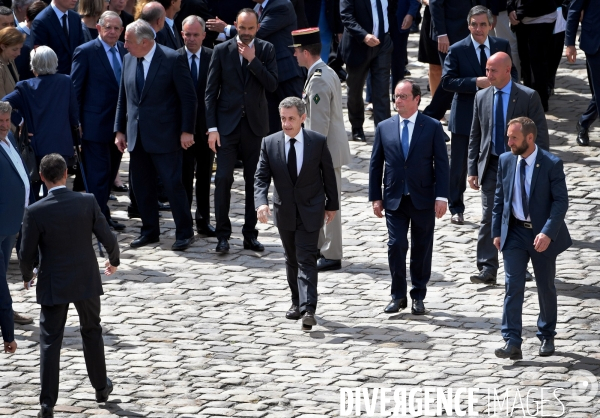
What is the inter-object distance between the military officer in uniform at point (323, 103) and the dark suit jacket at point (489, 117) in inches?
49.2

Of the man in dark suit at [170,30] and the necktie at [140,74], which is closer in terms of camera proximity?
the necktie at [140,74]

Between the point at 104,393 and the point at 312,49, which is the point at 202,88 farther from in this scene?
the point at 104,393

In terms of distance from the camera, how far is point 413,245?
1073 cm

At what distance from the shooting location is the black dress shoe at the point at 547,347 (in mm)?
9641

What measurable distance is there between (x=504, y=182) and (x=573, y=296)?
182 centimetres

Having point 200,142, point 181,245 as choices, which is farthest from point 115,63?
point 181,245

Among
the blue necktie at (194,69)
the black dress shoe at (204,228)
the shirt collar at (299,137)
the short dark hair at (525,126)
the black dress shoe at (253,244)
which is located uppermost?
the blue necktie at (194,69)

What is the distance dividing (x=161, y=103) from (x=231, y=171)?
99 centimetres

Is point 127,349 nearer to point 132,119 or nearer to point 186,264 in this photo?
point 186,264

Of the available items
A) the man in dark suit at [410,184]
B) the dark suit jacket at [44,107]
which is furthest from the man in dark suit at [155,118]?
the man in dark suit at [410,184]

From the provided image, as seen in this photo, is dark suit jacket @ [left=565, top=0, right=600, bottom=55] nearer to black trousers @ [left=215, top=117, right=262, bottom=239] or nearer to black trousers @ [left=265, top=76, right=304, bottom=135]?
black trousers @ [left=265, top=76, right=304, bottom=135]

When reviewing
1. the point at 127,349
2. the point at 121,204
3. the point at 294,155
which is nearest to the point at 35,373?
the point at 127,349

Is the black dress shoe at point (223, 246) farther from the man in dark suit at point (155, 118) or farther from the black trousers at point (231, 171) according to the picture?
the man in dark suit at point (155, 118)

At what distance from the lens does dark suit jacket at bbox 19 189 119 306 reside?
28.4ft
